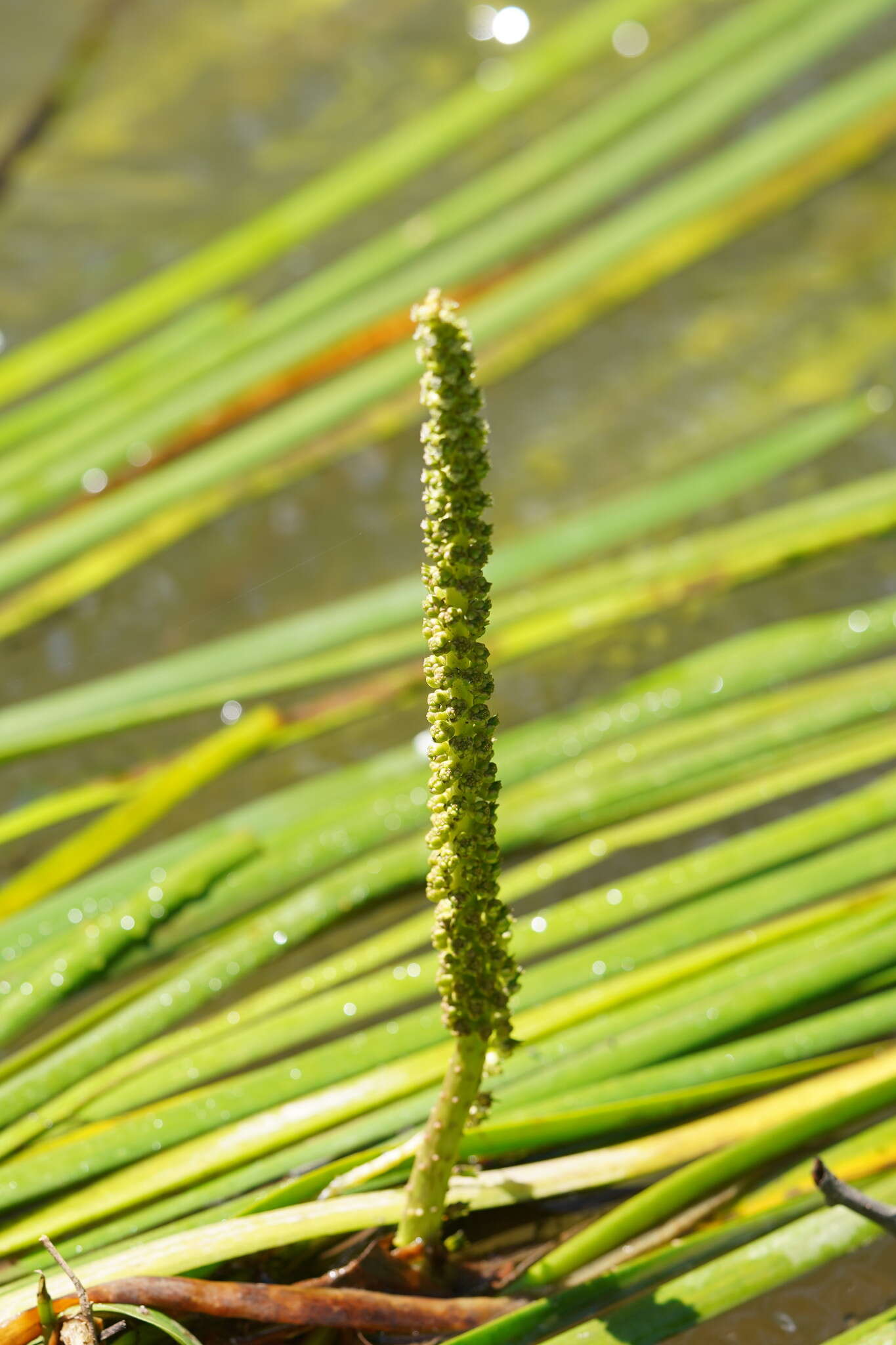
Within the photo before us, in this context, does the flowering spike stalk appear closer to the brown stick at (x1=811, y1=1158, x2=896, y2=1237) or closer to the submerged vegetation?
the submerged vegetation

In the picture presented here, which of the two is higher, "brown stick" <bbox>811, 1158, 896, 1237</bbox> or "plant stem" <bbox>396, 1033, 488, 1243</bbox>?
"plant stem" <bbox>396, 1033, 488, 1243</bbox>

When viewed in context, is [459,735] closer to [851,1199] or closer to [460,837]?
[460,837]

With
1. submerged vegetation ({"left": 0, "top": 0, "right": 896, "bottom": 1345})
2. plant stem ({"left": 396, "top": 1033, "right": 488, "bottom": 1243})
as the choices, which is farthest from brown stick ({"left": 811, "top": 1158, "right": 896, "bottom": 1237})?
plant stem ({"left": 396, "top": 1033, "right": 488, "bottom": 1243})

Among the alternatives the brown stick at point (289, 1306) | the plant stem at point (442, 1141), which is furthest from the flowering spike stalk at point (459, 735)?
the brown stick at point (289, 1306)

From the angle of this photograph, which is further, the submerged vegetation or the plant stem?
the submerged vegetation

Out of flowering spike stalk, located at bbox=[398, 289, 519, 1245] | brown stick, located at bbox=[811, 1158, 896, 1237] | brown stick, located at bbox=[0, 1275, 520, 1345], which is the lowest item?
brown stick, located at bbox=[811, 1158, 896, 1237]

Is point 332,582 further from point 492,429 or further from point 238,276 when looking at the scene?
point 238,276

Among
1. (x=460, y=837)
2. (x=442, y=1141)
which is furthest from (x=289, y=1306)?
(x=460, y=837)
